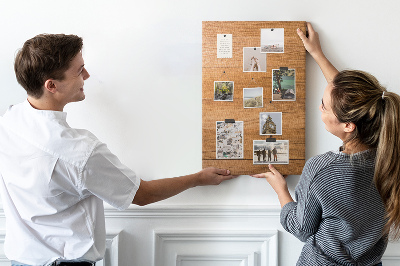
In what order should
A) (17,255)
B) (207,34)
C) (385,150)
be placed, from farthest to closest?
(207,34), (17,255), (385,150)

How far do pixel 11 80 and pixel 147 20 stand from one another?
704 mm

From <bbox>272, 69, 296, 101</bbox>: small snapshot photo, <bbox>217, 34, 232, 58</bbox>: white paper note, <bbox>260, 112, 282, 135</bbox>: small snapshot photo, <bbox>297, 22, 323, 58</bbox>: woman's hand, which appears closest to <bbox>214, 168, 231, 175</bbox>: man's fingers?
<bbox>260, 112, 282, 135</bbox>: small snapshot photo

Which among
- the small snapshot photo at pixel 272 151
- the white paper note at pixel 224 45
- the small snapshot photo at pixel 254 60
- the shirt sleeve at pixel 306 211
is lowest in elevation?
the shirt sleeve at pixel 306 211

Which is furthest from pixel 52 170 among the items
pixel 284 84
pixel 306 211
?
pixel 284 84

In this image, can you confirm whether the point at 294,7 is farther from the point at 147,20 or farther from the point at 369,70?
the point at 147,20

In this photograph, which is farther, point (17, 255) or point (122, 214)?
point (122, 214)

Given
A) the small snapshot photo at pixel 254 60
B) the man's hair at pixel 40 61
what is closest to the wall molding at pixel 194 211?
the small snapshot photo at pixel 254 60

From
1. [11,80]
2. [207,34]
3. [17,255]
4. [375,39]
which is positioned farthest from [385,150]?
[11,80]

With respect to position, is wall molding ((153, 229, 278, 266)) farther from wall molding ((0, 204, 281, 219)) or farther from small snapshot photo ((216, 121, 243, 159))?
small snapshot photo ((216, 121, 243, 159))

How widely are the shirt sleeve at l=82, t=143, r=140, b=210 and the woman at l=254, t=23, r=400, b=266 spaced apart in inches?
24.1

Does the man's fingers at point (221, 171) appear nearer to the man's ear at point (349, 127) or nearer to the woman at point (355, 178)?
the woman at point (355, 178)

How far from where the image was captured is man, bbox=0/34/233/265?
1.36 meters

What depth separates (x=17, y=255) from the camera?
1445mm

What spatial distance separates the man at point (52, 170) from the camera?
1.36 metres
